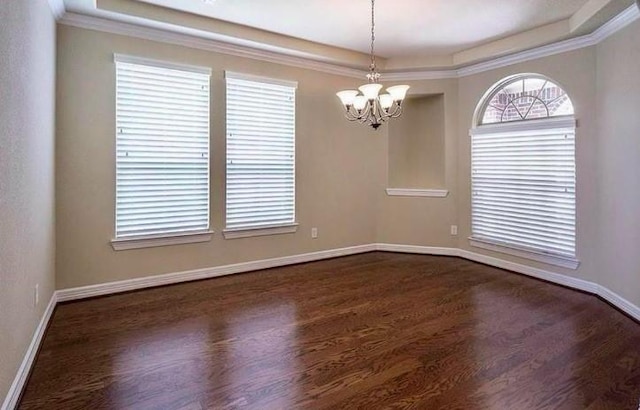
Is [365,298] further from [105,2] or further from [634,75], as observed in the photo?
[105,2]

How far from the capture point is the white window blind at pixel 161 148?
3.93m

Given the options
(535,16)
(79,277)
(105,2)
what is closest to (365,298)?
(79,277)

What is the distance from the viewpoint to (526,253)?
15.5 feet

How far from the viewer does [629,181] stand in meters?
3.46

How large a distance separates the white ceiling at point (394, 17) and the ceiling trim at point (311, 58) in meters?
0.32

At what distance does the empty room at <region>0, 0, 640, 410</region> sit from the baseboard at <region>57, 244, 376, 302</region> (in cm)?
2

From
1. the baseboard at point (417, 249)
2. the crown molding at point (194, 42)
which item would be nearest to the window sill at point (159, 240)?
the crown molding at point (194, 42)

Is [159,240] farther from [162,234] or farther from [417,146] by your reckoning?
[417,146]

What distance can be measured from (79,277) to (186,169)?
148 centimetres

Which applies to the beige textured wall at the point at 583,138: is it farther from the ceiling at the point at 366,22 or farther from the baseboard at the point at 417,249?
the baseboard at the point at 417,249

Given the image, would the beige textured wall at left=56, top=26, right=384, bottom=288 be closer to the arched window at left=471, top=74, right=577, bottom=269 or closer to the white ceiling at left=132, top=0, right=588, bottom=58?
the white ceiling at left=132, top=0, right=588, bottom=58

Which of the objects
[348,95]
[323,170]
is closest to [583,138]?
[348,95]

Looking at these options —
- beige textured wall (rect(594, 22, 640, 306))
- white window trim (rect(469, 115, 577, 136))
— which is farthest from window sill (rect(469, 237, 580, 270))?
white window trim (rect(469, 115, 577, 136))

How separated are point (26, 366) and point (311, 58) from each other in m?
4.26
